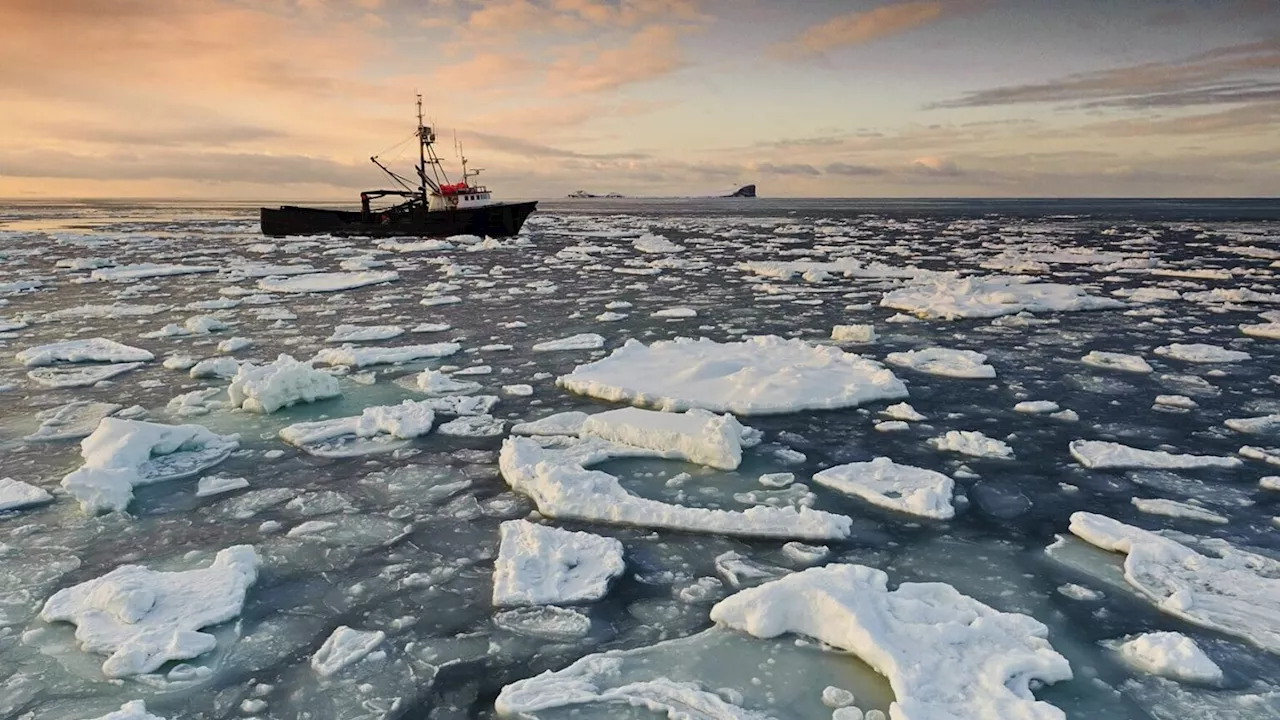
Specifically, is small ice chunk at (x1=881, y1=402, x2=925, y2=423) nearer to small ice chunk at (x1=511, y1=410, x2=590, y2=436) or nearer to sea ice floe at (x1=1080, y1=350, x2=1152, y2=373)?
small ice chunk at (x1=511, y1=410, x2=590, y2=436)

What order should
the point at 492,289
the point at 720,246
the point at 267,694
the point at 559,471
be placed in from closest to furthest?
the point at 267,694, the point at 559,471, the point at 492,289, the point at 720,246

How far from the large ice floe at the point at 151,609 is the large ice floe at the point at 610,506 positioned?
5.81ft

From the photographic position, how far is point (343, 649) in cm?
339

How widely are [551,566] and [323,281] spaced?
50.5ft

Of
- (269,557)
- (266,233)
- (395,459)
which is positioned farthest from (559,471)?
(266,233)

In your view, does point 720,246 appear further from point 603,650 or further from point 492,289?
point 603,650

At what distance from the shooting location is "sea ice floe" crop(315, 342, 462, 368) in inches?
354

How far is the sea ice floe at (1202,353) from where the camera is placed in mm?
8969

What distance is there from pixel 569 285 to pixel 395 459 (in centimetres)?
1138

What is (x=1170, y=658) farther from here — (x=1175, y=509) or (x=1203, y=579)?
(x=1175, y=509)

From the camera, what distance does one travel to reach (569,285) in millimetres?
16984

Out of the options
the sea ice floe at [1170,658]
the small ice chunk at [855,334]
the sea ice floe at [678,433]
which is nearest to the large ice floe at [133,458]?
the sea ice floe at [678,433]

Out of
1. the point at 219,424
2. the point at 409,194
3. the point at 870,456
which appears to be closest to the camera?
the point at 870,456

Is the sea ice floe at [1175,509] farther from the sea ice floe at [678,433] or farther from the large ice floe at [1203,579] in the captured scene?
the sea ice floe at [678,433]
